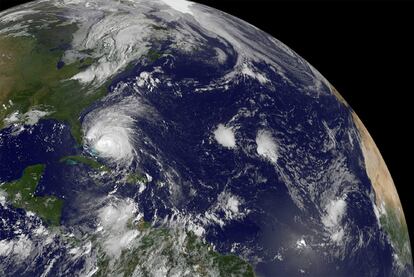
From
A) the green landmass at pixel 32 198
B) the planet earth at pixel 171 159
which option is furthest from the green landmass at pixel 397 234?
the green landmass at pixel 32 198

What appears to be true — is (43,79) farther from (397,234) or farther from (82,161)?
(397,234)

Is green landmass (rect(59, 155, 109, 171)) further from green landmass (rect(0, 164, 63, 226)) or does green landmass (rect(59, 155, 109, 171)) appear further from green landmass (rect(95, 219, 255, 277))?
green landmass (rect(95, 219, 255, 277))

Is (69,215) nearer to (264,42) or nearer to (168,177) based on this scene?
(168,177)

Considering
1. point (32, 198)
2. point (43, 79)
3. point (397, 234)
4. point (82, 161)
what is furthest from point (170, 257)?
point (397, 234)

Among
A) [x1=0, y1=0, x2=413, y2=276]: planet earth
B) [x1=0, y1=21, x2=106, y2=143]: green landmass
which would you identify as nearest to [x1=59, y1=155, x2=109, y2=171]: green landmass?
[x1=0, y1=0, x2=413, y2=276]: planet earth

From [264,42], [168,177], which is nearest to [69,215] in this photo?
[168,177]

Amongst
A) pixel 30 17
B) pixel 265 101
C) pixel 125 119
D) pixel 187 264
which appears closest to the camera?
pixel 187 264
